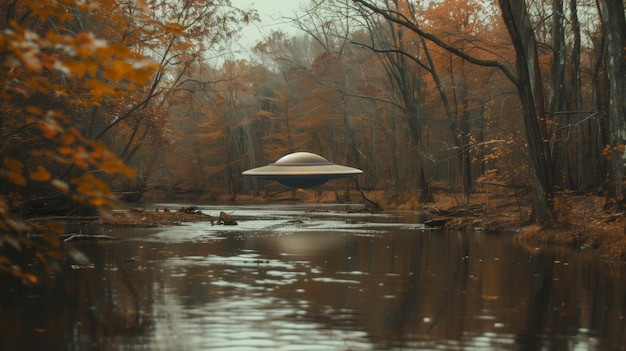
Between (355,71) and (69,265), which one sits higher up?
(355,71)

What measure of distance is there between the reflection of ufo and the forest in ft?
12.7

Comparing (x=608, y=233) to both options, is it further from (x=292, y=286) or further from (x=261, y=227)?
(x=261, y=227)

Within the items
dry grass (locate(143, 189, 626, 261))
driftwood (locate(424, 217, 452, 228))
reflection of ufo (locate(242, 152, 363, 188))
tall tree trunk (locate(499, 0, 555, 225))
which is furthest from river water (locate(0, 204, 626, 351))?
reflection of ufo (locate(242, 152, 363, 188))

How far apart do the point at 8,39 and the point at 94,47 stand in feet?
1.51

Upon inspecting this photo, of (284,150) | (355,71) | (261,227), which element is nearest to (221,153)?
(284,150)

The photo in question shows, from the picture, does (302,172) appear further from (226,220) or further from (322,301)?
(322,301)

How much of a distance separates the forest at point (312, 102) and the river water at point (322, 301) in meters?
1.47

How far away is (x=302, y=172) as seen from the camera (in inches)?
1211

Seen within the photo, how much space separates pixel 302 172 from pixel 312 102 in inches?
930

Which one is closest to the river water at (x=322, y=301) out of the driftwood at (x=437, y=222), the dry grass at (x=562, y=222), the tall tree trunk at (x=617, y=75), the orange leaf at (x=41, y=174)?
the dry grass at (x=562, y=222)

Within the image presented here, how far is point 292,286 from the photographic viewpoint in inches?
404

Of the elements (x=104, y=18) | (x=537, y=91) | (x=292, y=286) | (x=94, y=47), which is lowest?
(x=292, y=286)

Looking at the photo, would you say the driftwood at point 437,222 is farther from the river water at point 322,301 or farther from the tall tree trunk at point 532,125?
the river water at point 322,301

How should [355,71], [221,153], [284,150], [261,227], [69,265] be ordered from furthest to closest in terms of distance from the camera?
[221,153], [284,150], [355,71], [261,227], [69,265]
